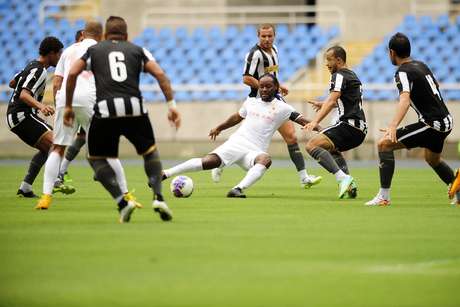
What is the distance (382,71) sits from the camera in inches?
1176

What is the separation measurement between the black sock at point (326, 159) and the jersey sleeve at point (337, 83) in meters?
0.85

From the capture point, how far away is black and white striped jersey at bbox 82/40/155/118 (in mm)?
10555

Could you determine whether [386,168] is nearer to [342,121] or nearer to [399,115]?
[399,115]

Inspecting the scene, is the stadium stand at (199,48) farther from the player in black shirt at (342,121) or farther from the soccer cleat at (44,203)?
the soccer cleat at (44,203)

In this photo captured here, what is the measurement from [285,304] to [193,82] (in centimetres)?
2441

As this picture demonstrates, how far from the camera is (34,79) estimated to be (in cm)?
1413

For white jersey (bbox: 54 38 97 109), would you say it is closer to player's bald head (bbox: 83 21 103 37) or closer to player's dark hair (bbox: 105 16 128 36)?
player's bald head (bbox: 83 21 103 37)

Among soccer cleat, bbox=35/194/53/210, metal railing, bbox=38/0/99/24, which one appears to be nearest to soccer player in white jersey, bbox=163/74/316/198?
soccer cleat, bbox=35/194/53/210

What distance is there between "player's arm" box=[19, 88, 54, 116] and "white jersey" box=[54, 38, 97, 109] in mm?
381

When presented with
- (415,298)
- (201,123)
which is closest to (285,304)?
(415,298)

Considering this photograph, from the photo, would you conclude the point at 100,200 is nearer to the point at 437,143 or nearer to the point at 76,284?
the point at 437,143

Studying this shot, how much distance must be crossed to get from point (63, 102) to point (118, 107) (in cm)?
277

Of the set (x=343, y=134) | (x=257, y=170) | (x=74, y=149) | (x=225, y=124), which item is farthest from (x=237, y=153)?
(x=74, y=149)

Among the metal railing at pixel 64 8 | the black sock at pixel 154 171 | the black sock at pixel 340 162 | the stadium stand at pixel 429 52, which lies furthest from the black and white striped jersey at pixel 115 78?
the metal railing at pixel 64 8
